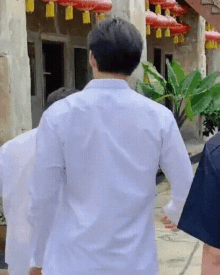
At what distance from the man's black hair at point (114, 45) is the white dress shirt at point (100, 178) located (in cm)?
6

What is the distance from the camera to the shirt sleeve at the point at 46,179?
2.20m

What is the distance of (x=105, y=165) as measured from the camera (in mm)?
2184

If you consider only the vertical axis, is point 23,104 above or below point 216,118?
above

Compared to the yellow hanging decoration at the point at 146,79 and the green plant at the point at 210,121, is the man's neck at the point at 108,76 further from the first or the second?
the green plant at the point at 210,121

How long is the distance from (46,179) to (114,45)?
529 mm

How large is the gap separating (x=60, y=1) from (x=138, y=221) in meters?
5.67

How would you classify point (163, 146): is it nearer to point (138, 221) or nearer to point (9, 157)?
point (138, 221)

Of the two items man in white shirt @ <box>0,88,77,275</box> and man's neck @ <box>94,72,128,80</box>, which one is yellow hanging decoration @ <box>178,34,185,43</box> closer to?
man in white shirt @ <box>0,88,77,275</box>

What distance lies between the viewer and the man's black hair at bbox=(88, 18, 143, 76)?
2254mm

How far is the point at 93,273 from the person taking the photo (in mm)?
2172

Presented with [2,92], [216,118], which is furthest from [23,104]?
[216,118]

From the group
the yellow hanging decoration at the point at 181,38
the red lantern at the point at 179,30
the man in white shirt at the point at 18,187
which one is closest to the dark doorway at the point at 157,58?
the yellow hanging decoration at the point at 181,38

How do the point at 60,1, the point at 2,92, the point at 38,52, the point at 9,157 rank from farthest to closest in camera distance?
the point at 38,52 < the point at 60,1 < the point at 2,92 < the point at 9,157

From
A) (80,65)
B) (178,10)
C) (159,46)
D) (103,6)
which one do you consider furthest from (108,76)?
(159,46)
